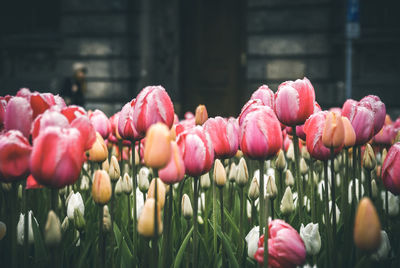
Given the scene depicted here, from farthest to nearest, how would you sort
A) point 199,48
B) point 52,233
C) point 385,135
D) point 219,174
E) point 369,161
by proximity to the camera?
point 199,48 < point 385,135 < point 369,161 < point 219,174 < point 52,233

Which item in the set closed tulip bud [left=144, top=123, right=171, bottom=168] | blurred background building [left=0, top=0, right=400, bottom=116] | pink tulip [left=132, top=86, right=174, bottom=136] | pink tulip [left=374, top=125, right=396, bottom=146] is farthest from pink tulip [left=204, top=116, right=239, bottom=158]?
blurred background building [left=0, top=0, right=400, bottom=116]

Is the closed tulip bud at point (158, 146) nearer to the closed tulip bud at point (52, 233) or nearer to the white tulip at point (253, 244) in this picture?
the closed tulip bud at point (52, 233)

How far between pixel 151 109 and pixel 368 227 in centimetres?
56

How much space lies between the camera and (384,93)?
7055mm

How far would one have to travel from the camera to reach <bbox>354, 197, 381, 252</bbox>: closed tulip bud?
61 centimetres

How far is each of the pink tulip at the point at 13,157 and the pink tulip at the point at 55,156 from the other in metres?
0.10

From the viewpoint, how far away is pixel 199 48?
8352mm

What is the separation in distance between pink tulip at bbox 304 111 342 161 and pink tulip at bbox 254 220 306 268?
1.05 feet

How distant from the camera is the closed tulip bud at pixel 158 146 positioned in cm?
69

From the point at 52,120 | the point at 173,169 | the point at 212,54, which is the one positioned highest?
the point at 212,54

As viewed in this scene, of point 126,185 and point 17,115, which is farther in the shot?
point 126,185

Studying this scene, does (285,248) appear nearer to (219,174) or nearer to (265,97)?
(219,174)

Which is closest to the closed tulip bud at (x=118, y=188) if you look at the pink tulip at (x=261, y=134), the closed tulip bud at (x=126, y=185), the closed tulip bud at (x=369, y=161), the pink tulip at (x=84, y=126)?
the closed tulip bud at (x=126, y=185)

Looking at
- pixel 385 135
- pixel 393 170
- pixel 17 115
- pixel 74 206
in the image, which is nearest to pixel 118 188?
pixel 74 206
